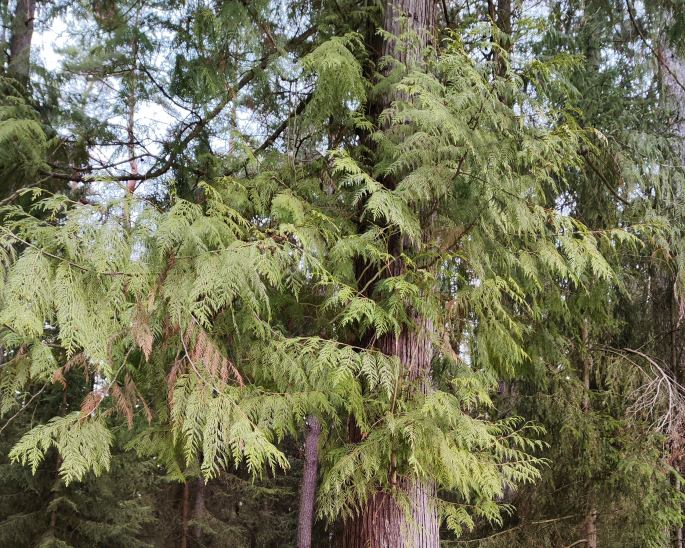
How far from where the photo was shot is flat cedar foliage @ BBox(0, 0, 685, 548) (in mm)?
2693

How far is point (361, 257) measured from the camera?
3906 mm

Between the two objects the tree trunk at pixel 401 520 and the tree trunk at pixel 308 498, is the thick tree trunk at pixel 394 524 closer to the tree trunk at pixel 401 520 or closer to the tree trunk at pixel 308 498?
the tree trunk at pixel 401 520

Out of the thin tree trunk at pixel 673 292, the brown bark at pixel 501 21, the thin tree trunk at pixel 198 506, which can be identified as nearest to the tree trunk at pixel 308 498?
the thin tree trunk at pixel 198 506

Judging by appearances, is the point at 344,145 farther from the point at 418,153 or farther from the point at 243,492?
the point at 243,492

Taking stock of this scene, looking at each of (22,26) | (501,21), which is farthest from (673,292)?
(22,26)

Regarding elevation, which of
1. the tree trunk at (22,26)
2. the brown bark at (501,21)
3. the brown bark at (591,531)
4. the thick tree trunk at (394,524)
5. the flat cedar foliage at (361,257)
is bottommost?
the brown bark at (591,531)

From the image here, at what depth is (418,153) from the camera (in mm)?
3281

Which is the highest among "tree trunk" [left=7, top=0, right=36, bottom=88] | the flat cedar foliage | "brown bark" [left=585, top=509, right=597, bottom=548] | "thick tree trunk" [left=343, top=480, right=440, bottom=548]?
"tree trunk" [left=7, top=0, right=36, bottom=88]

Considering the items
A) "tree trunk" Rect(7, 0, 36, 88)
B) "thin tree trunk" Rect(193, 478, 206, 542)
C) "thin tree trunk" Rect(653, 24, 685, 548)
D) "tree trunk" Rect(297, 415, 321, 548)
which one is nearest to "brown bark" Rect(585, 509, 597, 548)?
"thin tree trunk" Rect(653, 24, 685, 548)

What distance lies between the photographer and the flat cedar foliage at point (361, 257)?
269cm

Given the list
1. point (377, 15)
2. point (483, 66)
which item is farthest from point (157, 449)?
point (377, 15)

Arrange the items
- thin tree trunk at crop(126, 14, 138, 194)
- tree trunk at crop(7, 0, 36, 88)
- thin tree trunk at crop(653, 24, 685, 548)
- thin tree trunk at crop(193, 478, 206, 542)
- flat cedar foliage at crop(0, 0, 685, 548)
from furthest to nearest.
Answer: thin tree trunk at crop(193, 478, 206, 542), tree trunk at crop(7, 0, 36, 88), thin tree trunk at crop(653, 24, 685, 548), thin tree trunk at crop(126, 14, 138, 194), flat cedar foliage at crop(0, 0, 685, 548)

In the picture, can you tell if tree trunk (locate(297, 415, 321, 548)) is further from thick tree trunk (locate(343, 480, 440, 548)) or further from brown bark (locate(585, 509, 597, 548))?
thick tree trunk (locate(343, 480, 440, 548))

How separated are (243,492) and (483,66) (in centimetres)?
1229
